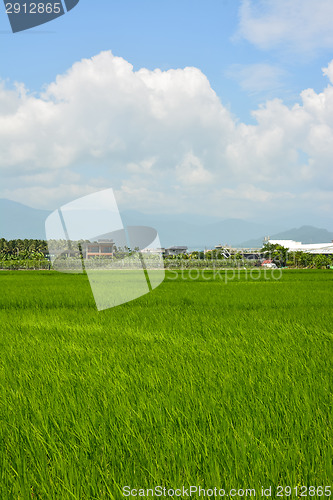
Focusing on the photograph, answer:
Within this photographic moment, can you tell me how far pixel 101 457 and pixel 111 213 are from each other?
436 cm

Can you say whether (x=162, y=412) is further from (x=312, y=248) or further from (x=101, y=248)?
(x=312, y=248)

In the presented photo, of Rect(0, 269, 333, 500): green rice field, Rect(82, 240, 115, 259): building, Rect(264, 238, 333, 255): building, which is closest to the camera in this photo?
Rect(0, 269, 333, 500): green rice field

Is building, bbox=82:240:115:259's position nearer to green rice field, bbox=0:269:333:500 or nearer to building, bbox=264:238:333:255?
green rice field, bbox=0:269:333:500

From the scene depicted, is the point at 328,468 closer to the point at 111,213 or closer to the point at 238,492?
the point at 238,492

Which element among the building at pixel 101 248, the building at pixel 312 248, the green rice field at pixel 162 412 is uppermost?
the building at pixel 101 248

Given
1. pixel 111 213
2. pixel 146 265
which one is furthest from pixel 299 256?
pixel 111 213

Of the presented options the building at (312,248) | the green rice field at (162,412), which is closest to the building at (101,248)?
the green rice field at (162,412)

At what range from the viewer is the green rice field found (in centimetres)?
162

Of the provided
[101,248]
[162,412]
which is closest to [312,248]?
[101,248]

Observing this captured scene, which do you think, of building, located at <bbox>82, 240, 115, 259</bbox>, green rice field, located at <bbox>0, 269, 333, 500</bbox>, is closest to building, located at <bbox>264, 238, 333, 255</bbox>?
building, located at <bbox>82, 240, 115, 259</bbox>

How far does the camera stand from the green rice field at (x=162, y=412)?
162cm

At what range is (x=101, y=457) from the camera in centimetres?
178

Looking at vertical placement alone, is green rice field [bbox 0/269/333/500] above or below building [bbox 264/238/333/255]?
above

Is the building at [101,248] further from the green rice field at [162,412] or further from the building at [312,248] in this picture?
the building at [312,248]
